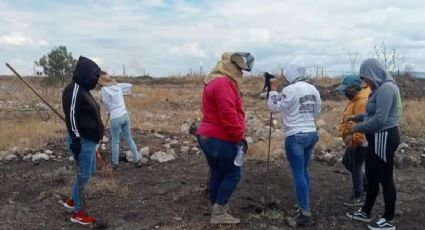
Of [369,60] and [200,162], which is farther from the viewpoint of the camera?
[200,162]

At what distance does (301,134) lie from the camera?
5.49 meters

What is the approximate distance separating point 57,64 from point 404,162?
1582cm

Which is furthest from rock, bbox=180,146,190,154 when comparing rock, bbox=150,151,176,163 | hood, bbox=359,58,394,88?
hood, bbox=359,58,394,88

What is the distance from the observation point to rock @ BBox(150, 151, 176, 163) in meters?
9.25

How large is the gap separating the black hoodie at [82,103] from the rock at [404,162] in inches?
215

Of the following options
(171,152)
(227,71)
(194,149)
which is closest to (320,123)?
(194,149)

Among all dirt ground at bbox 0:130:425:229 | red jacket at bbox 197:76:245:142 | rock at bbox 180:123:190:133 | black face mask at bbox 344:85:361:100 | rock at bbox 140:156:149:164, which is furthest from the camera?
rock at bbox 180:123:190:133

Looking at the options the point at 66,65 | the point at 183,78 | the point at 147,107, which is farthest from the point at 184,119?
the point at 183,78

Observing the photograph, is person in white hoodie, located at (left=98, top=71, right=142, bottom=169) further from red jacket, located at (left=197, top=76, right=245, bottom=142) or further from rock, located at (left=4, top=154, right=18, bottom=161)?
red jacket, located at (left=197, top=76, right=245, bottom=142)

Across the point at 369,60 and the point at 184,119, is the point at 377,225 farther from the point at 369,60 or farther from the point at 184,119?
the point at 184,119

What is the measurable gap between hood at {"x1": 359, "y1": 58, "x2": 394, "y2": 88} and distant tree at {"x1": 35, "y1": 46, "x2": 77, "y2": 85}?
17.3 m

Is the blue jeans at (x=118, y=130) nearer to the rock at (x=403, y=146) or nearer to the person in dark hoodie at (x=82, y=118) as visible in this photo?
the person in dark hoodie at (x=82, y=118)

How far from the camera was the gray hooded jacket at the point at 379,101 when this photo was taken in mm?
5230

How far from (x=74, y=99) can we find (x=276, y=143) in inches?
225
